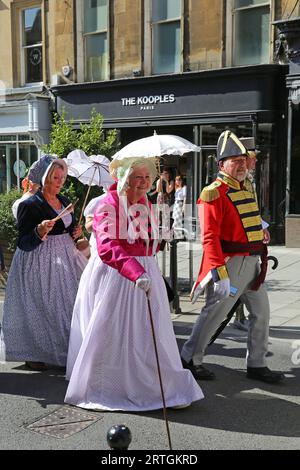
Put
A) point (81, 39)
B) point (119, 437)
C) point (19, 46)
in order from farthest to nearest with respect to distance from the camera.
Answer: point (19, 46)
point (81, 39)
point (119, 437)

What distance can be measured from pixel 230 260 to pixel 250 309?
1.57 feet

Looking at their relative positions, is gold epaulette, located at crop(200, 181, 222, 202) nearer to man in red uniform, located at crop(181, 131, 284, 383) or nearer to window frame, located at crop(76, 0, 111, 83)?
man in red uniform, located at crop(181, 131, 284, 383)

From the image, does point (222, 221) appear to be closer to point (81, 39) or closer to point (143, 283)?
point (143, 283)

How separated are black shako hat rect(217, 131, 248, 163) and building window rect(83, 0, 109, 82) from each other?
1153cm

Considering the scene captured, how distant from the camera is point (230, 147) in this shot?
462 cm

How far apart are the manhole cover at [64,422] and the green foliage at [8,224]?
5001mm

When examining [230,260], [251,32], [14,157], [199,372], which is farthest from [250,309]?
[14,157]

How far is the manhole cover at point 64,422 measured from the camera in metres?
3.76

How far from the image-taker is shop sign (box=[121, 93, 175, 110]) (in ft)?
47.0

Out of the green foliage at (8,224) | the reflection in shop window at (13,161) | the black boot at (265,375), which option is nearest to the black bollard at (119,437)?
the black boot at (265,375)

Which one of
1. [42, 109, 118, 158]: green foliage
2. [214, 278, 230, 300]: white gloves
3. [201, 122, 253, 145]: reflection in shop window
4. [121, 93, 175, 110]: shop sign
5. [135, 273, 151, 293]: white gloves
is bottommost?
[214, 278, 230, 300]: white gloves

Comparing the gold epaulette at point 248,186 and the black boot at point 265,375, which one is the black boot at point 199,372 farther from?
the gold epaulette at point 248,186

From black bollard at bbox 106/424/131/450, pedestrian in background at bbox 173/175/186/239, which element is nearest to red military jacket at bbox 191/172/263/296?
black bollard at bbox 106/424/131/450
